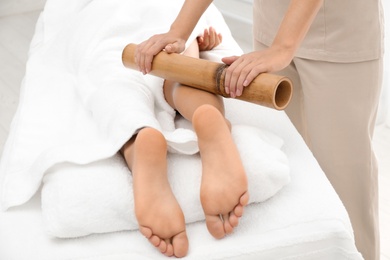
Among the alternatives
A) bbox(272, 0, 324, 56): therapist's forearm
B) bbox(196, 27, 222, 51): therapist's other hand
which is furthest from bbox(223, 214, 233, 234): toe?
bbox(196, 27, 222, 51): therapist's other hand

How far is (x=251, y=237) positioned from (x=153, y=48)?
1.68ft

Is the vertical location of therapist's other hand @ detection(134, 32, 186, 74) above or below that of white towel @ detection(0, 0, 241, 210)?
above

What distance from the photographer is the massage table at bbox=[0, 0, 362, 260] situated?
1211mm

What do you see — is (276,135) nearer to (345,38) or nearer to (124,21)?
(345,38)

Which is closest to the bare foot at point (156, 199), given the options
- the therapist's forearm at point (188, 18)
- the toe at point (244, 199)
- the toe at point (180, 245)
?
the toe at point (180, 245)

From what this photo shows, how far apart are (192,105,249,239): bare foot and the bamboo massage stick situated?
97 mm

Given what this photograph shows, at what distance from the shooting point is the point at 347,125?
1632mm

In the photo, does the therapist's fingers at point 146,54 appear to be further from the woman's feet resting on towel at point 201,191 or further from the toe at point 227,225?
the toe at point 227,225

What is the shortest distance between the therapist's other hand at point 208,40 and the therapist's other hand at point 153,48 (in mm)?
231

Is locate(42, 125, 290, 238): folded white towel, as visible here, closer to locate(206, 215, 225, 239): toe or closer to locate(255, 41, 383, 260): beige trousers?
locate(206, 215, 225, 239): toe

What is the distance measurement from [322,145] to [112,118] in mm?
584

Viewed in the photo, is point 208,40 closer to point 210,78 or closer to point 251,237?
point 210,78

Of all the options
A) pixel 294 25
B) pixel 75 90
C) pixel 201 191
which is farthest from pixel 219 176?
pixel 75 90

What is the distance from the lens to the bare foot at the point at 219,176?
1.18 metres
